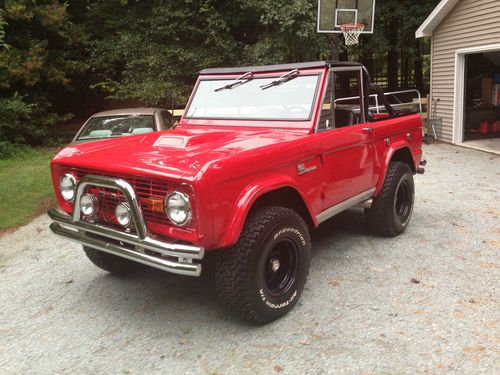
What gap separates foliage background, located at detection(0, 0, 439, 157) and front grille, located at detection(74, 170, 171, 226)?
10157mm

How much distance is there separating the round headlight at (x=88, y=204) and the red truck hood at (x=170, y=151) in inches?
8.5

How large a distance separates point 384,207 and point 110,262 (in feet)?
9.49

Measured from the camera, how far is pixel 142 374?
9.67ft

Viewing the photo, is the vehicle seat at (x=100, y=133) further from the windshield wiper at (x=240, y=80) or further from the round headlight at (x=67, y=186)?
the round headlight at (x=67, y=186)

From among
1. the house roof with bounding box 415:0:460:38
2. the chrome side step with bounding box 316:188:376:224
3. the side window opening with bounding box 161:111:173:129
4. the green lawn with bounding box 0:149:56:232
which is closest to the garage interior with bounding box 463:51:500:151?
the house roof with bounding box 415:0:460:38

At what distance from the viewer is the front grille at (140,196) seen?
308cm

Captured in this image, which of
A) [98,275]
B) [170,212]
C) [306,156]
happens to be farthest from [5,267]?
[306,156]

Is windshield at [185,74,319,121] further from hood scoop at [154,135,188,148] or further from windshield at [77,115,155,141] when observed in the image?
windshield at [77,115,155,141]

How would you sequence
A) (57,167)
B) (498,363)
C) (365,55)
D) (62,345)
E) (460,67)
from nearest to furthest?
(498,363)
(62,345)
(57,167)
(460,67)
(365,55)

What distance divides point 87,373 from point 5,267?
102 inches

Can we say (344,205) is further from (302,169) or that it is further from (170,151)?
(170,151)

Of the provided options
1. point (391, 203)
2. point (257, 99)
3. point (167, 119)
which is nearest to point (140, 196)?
point (257, 99)

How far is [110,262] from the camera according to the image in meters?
4.37

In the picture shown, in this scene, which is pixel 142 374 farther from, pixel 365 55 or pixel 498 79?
pixel 365 55
